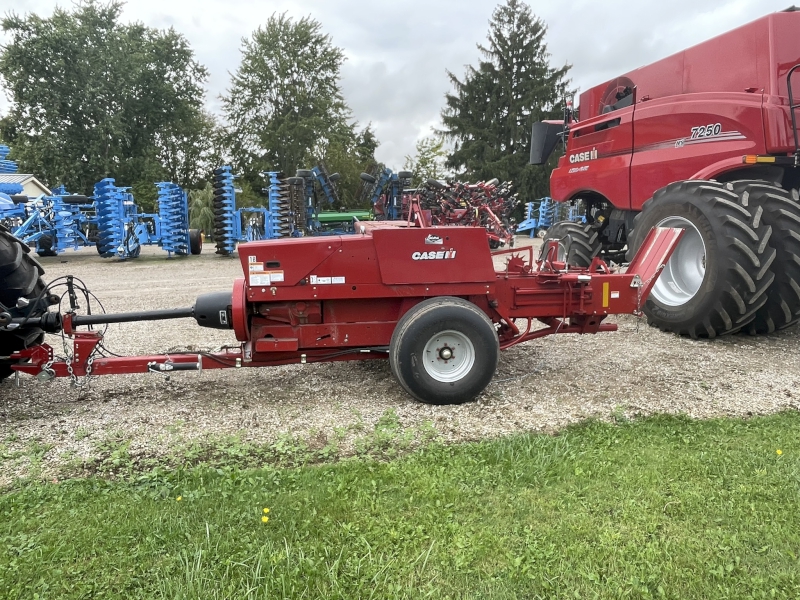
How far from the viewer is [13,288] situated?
13.9 ft

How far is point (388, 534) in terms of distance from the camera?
102 inches

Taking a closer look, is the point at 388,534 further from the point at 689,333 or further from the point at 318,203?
the point at 318,203

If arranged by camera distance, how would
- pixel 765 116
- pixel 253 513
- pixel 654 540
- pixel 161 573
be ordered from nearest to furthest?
pixel 161 573, pixel 654 540, pixel 253 513, pixel 765 116

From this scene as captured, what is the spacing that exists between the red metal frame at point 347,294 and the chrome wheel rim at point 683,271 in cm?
177

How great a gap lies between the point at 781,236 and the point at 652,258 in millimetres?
1404

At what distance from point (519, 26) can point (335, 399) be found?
4153cm

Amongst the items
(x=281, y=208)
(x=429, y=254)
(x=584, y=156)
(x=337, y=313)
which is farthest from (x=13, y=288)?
(x=281, y=208)

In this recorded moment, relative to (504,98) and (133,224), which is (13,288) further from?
(504,98)

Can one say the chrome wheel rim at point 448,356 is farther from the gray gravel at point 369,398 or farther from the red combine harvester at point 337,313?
the gray gravel at point 369,398

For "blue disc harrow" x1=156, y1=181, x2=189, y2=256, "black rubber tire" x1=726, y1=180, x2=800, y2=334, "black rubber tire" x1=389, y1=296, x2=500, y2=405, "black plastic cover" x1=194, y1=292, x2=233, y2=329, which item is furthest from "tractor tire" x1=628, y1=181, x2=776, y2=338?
"blue disc harrow" x1=156, y1=181, x2=189, y2=256

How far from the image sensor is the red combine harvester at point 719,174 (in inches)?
212

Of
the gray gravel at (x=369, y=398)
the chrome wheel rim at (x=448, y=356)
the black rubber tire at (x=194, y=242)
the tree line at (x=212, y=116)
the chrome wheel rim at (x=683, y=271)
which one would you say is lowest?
the gray gravel at (x=369, y=398)

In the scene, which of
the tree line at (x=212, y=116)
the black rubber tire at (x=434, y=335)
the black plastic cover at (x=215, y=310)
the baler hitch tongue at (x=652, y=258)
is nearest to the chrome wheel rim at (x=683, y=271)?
the baler hitch tongue at (x=652, y=258)

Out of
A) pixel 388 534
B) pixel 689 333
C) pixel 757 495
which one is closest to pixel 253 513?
pixel 388 534
